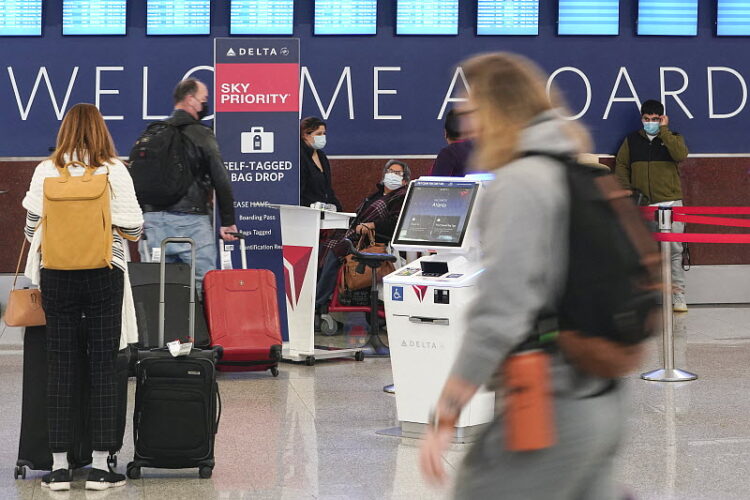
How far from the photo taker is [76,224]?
482 cm

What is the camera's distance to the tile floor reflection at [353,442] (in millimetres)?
5004

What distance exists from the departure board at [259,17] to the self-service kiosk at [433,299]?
15.4ft

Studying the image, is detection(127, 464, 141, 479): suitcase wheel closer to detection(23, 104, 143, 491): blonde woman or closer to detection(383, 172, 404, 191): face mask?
detection(23, 104, 143, 491): blonde woman

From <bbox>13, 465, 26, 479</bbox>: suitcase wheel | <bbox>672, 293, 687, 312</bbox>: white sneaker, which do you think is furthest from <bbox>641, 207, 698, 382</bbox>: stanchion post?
<bbox>13, 465, 26, 479</bbox>: suitcase wheel

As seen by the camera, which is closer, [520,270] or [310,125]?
[520,270]

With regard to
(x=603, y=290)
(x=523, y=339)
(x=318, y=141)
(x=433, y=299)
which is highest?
(x=318, y=141)

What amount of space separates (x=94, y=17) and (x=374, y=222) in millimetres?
3212

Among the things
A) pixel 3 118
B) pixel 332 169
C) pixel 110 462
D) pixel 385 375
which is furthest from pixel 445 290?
pixel 3 118

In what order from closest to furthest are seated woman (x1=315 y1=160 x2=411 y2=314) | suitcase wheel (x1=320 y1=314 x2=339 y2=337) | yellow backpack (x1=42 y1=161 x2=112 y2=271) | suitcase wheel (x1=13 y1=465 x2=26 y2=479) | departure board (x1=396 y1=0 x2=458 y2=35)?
yellow backpack (x1=42 y1=161 x2=112 y2=271) → suitcase wheel (x1=13 y1=465 x2=26 y2=479) → seated woman (x1=315 y1=160 x2=411 y2=314) → suitcase wheel (x1=320 y1=314 x2=339 y2=337) → departure board (x1=396 y1=0 x2=458 y2=35)

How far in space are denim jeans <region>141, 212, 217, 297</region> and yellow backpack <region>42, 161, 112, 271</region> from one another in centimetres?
249

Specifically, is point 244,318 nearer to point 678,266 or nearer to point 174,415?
point 174,415

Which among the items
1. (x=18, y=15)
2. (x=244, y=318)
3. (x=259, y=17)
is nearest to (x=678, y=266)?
(x=259, y=17)

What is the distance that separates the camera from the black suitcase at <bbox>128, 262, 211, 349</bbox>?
25.0ft

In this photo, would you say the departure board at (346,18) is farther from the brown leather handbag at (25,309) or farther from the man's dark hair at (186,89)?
the brown leather handbag at (25,309)
